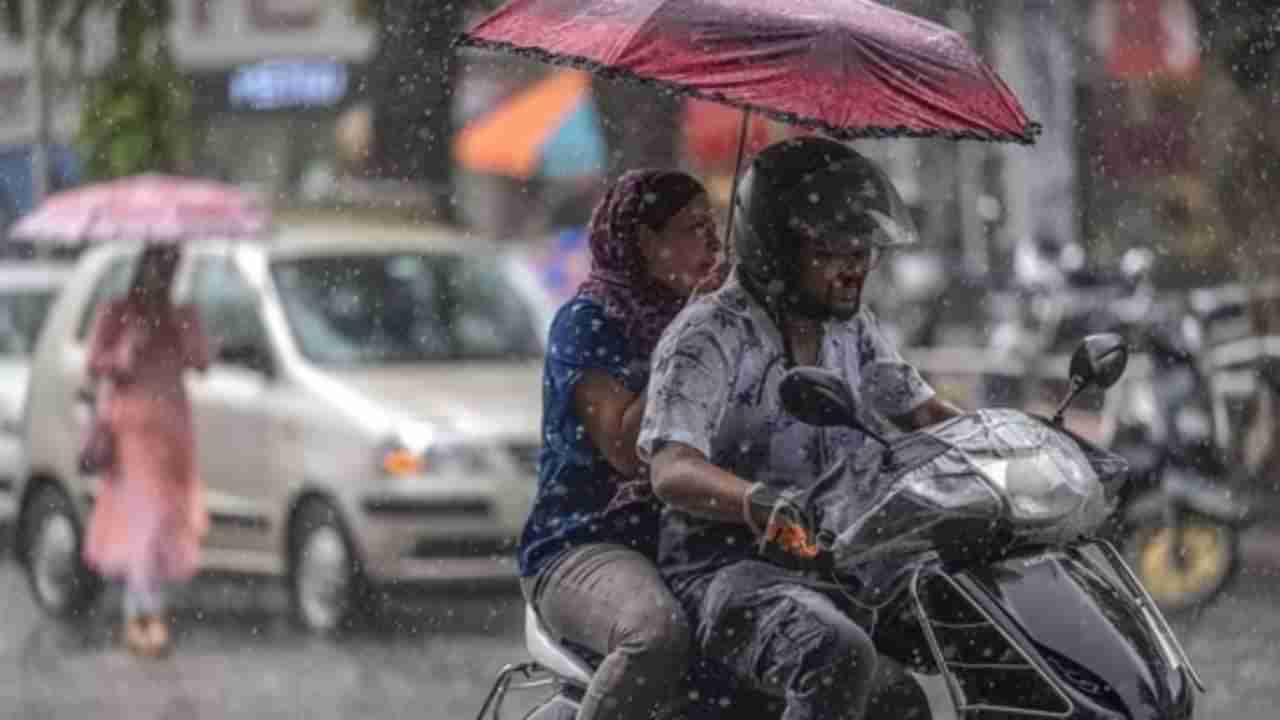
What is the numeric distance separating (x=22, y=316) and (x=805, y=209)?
14647mm

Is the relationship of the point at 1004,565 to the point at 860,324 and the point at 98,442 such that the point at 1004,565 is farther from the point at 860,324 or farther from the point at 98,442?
the point at 98,442

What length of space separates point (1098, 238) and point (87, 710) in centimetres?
1736

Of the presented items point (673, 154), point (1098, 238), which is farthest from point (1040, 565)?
point (1098, 238)

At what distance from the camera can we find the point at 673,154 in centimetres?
1716

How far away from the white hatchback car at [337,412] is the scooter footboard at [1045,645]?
9063mm

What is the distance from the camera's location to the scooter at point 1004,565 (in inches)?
182

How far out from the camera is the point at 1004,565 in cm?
474

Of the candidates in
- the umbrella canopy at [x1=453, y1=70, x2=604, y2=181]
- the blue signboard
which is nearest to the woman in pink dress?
the umbrella canopy at [x1=453, y1=70, x2=604, y2=181]

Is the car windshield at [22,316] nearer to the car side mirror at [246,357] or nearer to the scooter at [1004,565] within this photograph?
the car side mirror at [246,357]

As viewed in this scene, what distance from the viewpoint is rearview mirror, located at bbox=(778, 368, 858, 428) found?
4699mm

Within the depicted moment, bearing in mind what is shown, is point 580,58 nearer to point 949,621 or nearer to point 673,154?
point 949,621

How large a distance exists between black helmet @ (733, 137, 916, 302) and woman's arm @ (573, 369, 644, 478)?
332mm

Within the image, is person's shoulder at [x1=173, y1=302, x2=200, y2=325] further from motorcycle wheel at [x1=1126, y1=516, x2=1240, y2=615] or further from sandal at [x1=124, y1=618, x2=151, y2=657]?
motorcycle wheel at [x1=1126, y1=516, x2=1240, y2=615]

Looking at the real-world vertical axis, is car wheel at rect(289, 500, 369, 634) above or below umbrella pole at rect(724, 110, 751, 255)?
below
